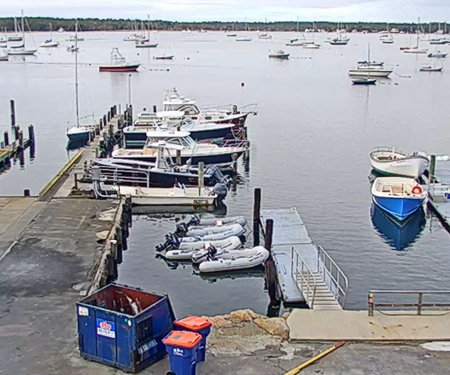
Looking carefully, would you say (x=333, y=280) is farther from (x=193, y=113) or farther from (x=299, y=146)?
(x=299, y=146)

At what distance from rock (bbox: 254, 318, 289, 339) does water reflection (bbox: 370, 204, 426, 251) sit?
14051mm

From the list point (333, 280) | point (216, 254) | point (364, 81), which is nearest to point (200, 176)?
point (216, 254)

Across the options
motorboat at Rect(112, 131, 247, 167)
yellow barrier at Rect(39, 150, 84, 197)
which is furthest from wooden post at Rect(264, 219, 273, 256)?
motorboat at Rect(112, 131, 247, 167)

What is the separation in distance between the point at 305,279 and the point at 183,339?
918 cm

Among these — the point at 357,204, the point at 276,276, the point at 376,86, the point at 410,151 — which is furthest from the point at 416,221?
the point at 376,86

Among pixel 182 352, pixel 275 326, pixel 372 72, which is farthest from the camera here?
pixel 372 72

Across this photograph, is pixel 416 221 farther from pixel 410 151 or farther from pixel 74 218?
pixel 410 151

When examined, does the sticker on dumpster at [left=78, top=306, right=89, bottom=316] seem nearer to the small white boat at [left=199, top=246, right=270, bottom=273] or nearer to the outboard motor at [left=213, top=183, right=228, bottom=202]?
the small white boat at [left=199, top=246, right=270, bottom=273]

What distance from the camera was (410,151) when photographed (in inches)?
1980

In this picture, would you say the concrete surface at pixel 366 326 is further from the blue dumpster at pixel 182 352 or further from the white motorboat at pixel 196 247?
the white motorboat at pixel 196 247

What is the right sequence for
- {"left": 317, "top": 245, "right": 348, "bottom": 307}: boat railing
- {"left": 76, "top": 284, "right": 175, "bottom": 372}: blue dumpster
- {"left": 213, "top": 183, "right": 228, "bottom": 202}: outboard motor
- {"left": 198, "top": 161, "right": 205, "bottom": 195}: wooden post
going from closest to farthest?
{"left": 76, "top": 284, "right": 175, "bottom": 372}: blue dumpster → {"left": 317, "top": 245, "right": 348, "bottom": 307}: boat railing → {"left": 213, "top": 183, "right": 228, "bottom": 202}: outboard motor → {"left": 198, "top": 161, "right": 205, "bottom": 195}: wooden post

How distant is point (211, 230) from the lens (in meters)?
27.5

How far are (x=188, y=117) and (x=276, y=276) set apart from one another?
26.3 m

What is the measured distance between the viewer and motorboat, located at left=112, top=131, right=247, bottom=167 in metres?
37.7
